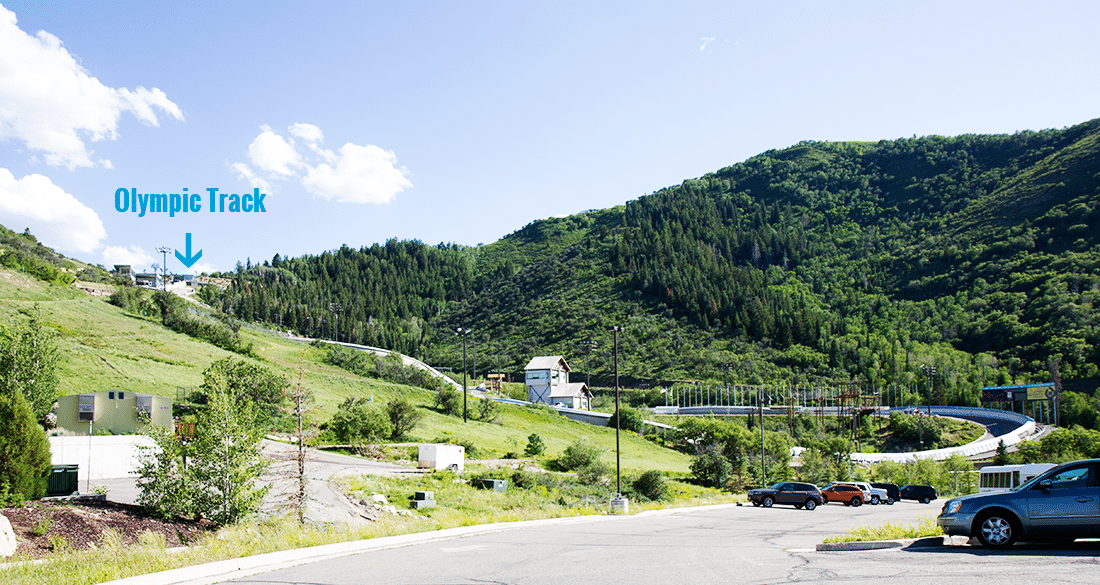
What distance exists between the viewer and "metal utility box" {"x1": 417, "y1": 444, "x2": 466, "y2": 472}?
44.4 m

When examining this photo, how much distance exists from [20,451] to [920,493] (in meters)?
50.8

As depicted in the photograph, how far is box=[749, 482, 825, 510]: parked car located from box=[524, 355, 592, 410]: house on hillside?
64.5 meters

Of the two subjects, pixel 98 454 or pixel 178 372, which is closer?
pixel 98 454

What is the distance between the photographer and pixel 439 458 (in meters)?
44.5

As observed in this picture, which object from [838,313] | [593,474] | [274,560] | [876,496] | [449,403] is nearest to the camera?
[274,560]

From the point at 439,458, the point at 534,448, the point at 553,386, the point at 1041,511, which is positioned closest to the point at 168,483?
the point at 1041,511

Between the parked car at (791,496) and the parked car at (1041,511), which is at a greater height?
the parked car at (1041,511)

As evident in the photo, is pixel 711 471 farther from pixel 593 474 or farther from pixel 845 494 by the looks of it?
pixel 845 494

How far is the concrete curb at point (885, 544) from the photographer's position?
43.1 feet

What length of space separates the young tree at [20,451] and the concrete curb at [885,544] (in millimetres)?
21223

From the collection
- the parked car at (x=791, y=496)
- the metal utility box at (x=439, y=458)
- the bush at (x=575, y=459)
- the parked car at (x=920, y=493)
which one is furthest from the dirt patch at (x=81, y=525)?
the parked car at (x=920, y=493)

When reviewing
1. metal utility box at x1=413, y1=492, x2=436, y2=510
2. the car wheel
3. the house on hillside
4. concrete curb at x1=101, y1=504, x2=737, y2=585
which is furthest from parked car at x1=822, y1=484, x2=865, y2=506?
the house on hillside

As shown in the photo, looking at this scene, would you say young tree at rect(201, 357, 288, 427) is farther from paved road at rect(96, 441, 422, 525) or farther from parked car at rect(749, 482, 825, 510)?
parked car at rect(749, 482, 825, 510)

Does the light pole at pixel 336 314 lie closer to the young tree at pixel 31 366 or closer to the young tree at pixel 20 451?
the young tree at pixel 31 366
